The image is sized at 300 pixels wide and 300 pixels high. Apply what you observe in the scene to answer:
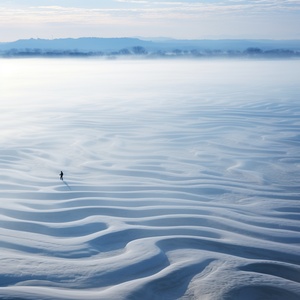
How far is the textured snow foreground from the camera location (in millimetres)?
2617

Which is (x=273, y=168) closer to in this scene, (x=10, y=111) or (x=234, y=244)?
(x=234, y=244)

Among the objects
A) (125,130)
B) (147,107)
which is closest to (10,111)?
(147,107)

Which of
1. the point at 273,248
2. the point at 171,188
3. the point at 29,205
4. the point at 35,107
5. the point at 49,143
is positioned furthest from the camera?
the point at 35,107

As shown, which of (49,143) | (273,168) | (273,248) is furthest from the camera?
(49,143)

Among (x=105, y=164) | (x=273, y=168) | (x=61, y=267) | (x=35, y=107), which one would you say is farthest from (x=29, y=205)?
(x=35, y=107)

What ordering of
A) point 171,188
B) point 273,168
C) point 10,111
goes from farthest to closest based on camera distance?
1. point 10,111
2. point 273,168
3. point 171,188

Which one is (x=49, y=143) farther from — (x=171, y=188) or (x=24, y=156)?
(x=171, y=188)

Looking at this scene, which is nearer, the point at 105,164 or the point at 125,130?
the point at 105,164

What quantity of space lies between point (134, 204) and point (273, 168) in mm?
2007

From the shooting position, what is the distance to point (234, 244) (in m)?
3.09

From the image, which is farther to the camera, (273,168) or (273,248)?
(273,168)

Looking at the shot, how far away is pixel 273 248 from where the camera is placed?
306 cm

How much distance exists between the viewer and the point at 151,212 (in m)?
3.72

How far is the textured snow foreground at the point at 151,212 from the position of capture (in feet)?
8.59
